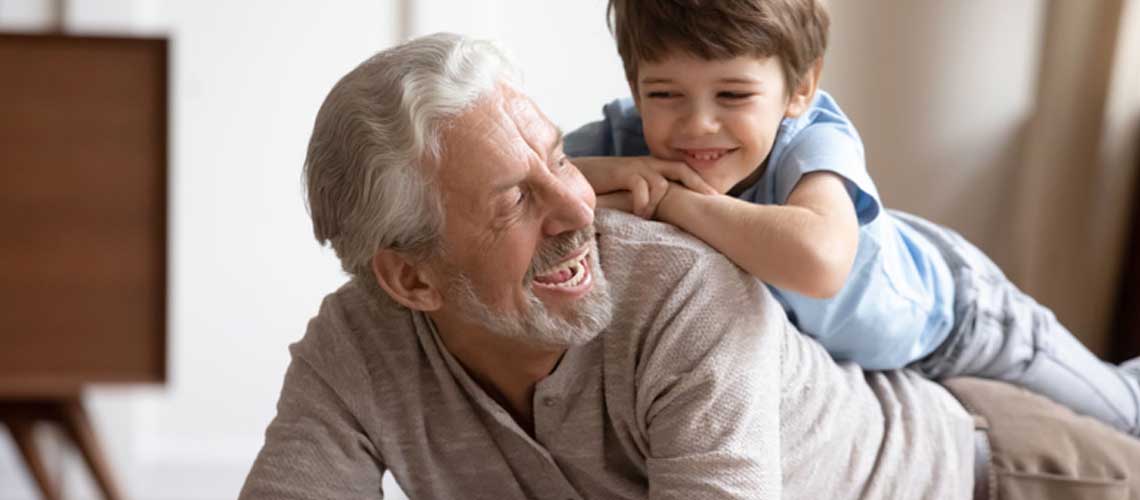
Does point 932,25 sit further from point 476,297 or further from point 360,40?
point 476,297

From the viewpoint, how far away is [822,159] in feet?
6.70

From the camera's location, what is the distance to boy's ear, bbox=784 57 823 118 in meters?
2.15

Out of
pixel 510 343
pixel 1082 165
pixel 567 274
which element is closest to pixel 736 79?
pixel 567 274

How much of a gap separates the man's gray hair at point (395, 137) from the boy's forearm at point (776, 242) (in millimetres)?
331

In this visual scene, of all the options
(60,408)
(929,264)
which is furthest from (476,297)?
(929,264)

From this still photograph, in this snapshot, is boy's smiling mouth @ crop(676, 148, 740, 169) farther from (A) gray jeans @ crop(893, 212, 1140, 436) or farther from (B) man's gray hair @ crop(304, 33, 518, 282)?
(A) gray jeans @ crop(893, 212, 1140, 436)

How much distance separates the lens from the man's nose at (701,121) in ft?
6.62

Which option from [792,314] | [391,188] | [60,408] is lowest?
[60,408]

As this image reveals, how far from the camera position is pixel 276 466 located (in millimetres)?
1963

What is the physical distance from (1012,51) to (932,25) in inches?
8.7

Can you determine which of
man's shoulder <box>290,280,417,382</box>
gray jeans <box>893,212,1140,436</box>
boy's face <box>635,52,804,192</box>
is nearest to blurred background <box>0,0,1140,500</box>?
gray jeans <box>893,212,1140,436</box>

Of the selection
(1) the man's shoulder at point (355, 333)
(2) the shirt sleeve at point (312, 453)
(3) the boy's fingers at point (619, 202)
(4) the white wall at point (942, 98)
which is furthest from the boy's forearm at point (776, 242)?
(4) the white wall at point (942, 98)

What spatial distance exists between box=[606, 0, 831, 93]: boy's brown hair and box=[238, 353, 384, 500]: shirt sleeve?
659 millimetres

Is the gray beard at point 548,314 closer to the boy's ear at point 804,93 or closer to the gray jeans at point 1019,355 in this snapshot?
the boy's ear at point 804,93
